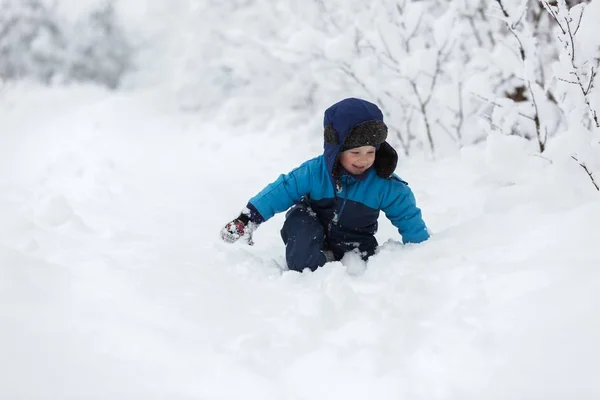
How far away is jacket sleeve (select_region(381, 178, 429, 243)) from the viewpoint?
235 centimetres

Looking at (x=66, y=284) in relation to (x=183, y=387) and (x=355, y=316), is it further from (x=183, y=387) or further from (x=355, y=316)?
(x=355, y=316)

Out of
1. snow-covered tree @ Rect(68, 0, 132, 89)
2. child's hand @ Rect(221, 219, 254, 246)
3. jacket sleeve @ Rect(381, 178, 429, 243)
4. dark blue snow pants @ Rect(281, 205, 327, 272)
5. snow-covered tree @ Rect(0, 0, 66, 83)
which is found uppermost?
snow-covered tree @ Rect(0, 0, 66, 83)

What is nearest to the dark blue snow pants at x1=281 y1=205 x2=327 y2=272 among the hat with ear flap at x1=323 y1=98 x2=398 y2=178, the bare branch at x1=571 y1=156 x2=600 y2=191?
the hat with ear flap at x1=323 y1=98 x2=398 y2=178

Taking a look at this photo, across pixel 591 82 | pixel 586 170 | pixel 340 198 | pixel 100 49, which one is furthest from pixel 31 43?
pixel 586 170

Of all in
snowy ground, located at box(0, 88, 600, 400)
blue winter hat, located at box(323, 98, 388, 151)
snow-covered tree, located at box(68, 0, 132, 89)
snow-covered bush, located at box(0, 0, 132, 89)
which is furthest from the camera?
snow-covered tree, located at box(68, 0, 132, 89)

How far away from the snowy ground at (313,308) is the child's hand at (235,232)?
3.0 inches

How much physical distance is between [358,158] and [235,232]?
2.18ft

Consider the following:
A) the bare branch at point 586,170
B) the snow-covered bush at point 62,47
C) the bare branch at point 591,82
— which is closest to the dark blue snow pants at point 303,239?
the bare branch at point 586,170

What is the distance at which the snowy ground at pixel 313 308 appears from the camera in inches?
45.3

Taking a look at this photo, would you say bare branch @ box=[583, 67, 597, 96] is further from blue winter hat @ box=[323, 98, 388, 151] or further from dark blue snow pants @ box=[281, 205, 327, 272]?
dark blue snow pants @ box=[281, 205, 327, 272]

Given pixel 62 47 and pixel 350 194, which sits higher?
pixel 62 47

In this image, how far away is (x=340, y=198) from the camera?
239 cm

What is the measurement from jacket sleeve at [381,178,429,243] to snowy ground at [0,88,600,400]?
0.09 metres

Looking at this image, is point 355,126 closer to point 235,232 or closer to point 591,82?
point 235,232
